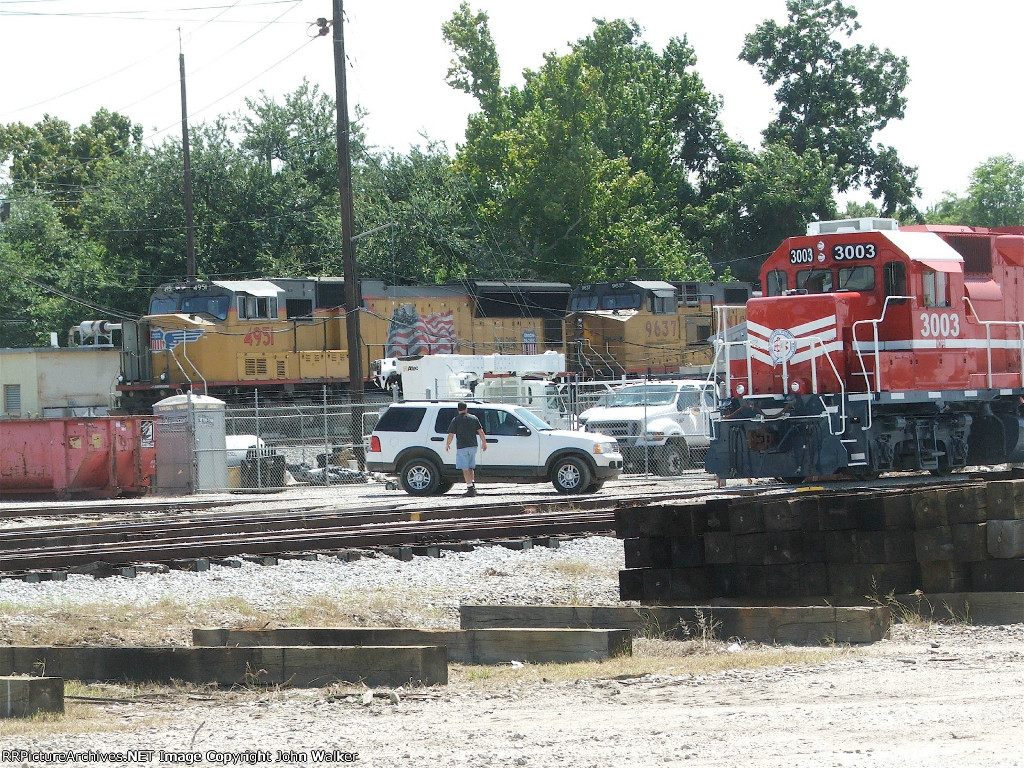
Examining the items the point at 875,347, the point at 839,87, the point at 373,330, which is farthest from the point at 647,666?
the point at 839,87

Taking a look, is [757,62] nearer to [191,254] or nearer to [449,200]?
[449,200]

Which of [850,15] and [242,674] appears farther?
[850,15]

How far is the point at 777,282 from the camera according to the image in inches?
747

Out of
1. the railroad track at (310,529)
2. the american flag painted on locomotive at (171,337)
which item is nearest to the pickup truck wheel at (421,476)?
the railroad track at (310,529)

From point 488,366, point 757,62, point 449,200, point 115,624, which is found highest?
point 757,62

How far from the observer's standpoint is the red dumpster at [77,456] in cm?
2597

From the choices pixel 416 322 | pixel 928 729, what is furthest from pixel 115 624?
pixel 416 322

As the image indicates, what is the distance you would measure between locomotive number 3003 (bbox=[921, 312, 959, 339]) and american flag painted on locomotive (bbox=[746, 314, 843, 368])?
53.0 inches

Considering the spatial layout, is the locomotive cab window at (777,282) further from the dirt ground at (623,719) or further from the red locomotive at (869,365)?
the dirt ground at (623,719)

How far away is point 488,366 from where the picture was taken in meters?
34.8

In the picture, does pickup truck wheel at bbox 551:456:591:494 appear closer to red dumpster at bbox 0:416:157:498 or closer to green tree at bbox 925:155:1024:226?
red dumpster at bbox 0:416:157:498

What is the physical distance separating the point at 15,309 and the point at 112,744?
55.9 meters

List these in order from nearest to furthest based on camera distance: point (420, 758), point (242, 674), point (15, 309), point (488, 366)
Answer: point (420, 758) < point (242, 674) < point (488, 366) < point (15, 309)

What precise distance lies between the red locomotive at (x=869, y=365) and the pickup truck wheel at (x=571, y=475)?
436 cm
